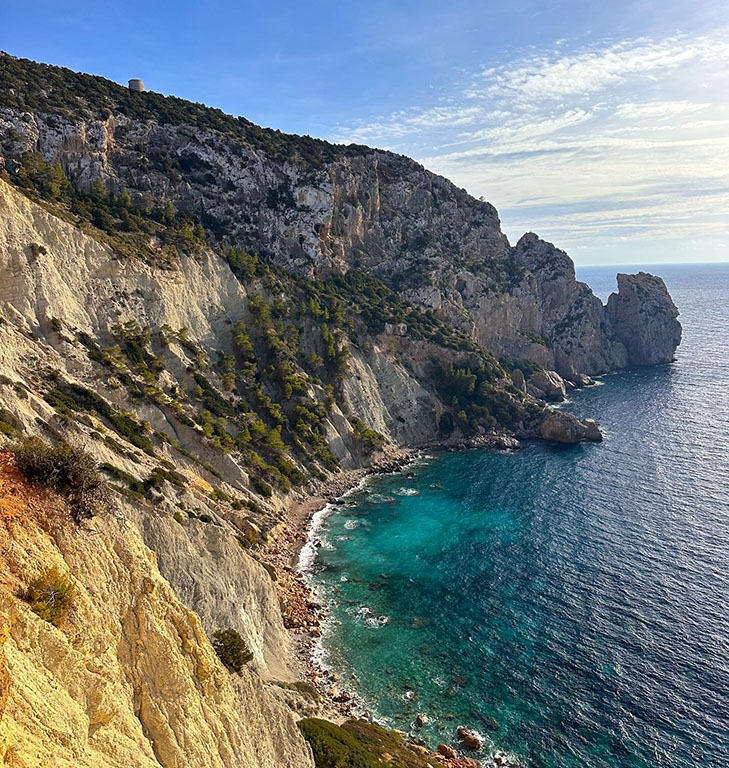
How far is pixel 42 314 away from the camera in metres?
51.2

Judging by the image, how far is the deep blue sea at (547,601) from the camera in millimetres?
32656

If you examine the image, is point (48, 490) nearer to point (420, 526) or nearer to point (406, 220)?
point (420, 526)

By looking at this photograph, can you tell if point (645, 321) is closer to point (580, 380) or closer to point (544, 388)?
point (580, 380)

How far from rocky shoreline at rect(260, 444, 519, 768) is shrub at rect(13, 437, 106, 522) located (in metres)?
21.1

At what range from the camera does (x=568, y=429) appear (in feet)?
280

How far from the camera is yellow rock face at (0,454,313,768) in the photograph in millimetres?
12594

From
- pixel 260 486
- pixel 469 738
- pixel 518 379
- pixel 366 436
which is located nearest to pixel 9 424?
pixel 260 486

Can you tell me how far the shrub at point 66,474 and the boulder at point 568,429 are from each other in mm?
79405

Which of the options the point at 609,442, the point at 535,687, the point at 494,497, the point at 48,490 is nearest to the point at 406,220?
the point at 609,442

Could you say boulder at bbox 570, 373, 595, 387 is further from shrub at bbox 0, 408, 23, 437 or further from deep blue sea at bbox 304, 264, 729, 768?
shrub at bbox 0, 408, 23, 437

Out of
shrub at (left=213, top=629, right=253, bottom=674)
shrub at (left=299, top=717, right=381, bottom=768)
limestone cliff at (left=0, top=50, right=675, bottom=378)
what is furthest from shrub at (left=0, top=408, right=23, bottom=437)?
limestone cliff at (left=0, top=50, right=675, bottom=378)

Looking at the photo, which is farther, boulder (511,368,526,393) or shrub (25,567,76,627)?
boulder (511,368,526,393)

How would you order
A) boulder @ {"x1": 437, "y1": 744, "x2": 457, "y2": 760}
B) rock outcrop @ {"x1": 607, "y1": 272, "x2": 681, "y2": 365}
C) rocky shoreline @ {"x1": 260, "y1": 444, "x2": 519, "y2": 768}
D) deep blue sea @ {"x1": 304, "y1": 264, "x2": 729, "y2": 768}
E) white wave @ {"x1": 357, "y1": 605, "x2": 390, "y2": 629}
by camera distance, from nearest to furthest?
1. boulder @ {"x1": 437, "y1": 744, "x2": 457, "y2": 760}
2. rocky shoreline @ {"x1": 260, "y1": 444, "x2": 519, "y2": 768}
3. deep blue sea @ {"x1": 304, "y1": 264, "x2": 729, "y2": 768}
4. white wave @ {"x1": 357, "y1": 605, "x2": 390, "y2": 629}
5. rock outcrop @ {"x1": 607, "y1": 272, "x2": 681, "y2": 365}

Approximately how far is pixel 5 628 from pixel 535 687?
3444cm
